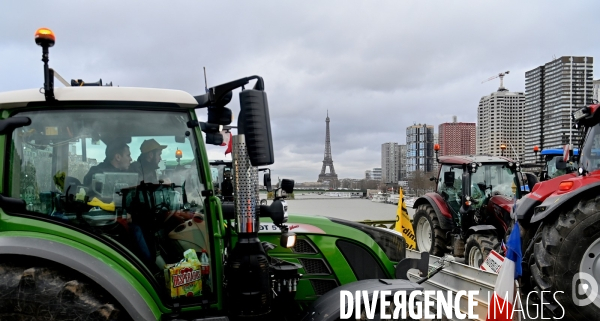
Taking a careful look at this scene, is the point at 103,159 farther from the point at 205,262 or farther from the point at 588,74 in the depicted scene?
the point at 588,74

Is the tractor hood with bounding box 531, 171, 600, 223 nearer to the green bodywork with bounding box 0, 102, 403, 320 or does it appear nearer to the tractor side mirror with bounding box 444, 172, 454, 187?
the green bodywork with bounding box 0, 102, 403, 320

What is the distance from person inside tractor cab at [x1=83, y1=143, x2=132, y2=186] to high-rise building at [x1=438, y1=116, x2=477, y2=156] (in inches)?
717

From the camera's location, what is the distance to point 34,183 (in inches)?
108

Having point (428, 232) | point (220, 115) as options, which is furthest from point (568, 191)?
point (428, 232)

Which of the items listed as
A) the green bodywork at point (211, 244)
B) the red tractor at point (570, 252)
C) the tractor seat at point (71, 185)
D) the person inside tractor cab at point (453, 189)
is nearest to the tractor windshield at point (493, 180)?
the person inside tractor cab at point (453, 189)

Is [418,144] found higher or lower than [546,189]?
higher

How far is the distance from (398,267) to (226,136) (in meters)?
1.85

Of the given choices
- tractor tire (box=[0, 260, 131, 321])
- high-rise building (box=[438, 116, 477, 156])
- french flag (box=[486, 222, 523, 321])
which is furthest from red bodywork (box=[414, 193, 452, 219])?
high-rise building (box=[438, 116, 477, 156])

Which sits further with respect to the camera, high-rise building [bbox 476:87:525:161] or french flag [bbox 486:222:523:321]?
high-rise building [bbox 476:87:525:161]

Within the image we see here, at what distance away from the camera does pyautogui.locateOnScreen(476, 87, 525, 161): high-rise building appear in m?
15.9

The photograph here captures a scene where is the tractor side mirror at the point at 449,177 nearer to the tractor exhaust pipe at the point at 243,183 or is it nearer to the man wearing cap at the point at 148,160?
the tractor exhaust pipe at the point at 243,183

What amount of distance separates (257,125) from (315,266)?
1.57m

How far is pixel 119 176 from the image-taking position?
289cm

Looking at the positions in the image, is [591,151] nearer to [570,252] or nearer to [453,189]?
[570,252]
